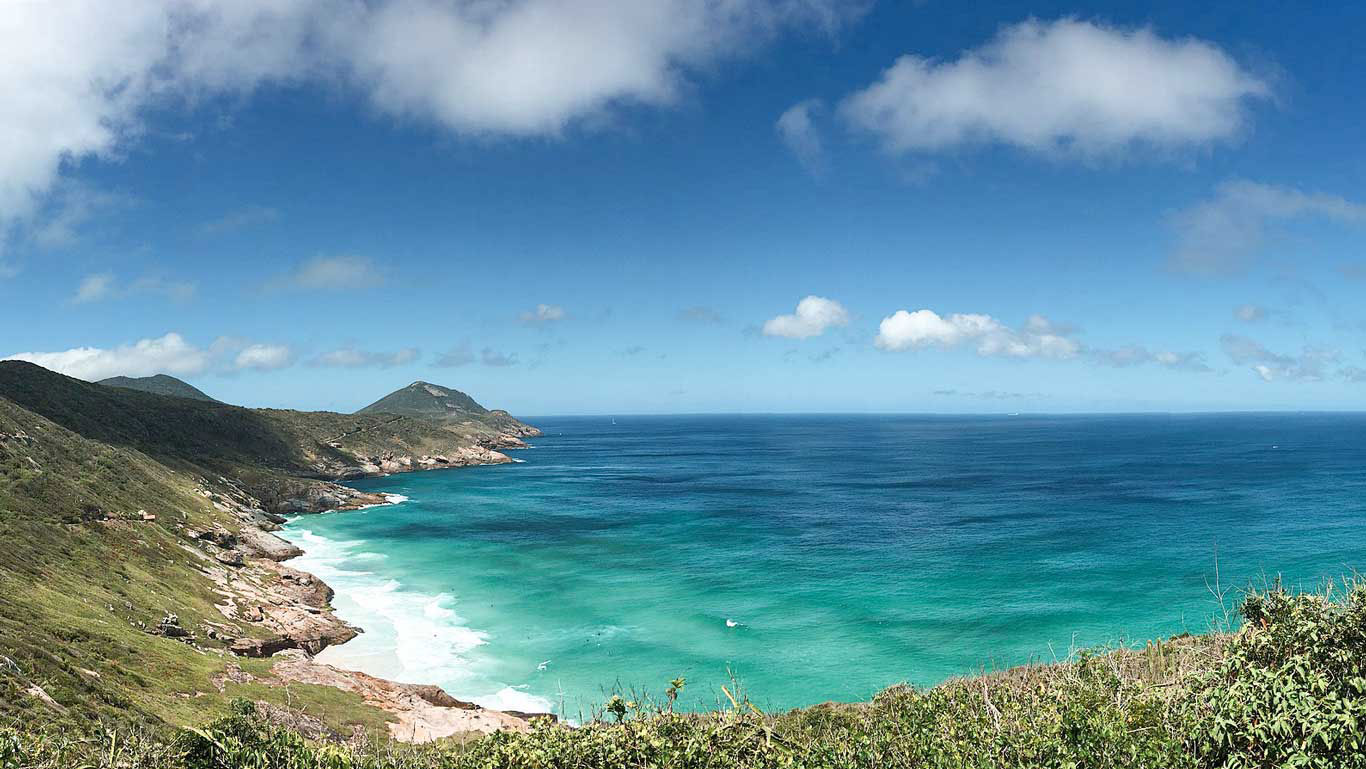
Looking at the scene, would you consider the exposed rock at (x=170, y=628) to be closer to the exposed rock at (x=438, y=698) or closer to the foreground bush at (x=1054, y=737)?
the exposed rock at (x=438, y=698)

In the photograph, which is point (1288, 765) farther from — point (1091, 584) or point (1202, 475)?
point (1202, 475)

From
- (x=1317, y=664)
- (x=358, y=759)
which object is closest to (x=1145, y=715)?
(x=1317, y=664)

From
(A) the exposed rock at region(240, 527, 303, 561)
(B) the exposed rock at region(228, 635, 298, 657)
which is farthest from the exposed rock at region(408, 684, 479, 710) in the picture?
(A) the exposed rock at region(240, 527, 303, 561)

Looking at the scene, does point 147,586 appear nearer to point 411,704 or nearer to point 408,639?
point 408,639

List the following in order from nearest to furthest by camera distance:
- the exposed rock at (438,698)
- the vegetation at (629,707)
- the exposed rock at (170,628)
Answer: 1. the vegetation at (629,707)
2. the exposed rock at (438,698)
3. the exposed rock at (170,628)

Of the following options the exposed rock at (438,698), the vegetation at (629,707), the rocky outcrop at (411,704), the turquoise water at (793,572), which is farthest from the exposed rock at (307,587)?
the exposed rock at (438,698)

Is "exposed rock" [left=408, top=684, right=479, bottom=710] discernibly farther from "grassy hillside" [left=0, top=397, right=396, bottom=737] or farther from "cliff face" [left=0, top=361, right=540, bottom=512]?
"cliff face" [left=0, top=361, right=540, bottom=512]
